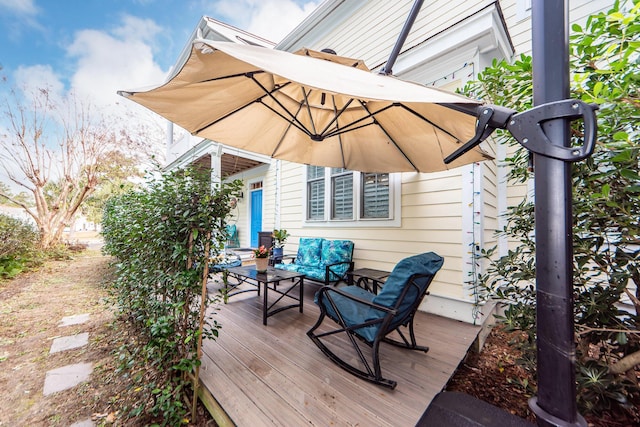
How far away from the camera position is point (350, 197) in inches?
172

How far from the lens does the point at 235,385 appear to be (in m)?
1.76

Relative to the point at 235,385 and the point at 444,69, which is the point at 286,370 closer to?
the point at 235,385

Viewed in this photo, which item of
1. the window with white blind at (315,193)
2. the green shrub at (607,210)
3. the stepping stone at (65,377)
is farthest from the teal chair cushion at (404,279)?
the window with white blind at (315,193)

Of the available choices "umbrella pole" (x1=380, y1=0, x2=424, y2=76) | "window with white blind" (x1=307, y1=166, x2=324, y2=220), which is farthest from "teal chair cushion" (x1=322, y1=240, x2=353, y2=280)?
"umbrella pole" (x1=380, y1=0, x2=424, y2=76)

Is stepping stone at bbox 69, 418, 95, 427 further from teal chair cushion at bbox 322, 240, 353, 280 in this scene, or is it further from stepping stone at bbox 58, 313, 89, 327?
teal chair cushion at bbox 322, 240, 353, 280

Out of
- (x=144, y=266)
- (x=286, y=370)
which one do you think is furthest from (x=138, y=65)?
(x=286, y=370)

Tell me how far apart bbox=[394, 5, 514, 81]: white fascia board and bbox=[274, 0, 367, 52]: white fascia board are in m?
2.69

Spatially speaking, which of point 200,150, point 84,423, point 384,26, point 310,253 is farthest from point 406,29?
point 200,150

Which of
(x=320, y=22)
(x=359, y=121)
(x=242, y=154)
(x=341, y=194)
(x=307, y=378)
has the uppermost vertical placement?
(x=320, y=22)

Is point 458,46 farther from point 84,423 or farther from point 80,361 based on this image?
point 80,361

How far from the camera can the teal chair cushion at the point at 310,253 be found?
433cm

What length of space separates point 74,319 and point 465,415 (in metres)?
5.14

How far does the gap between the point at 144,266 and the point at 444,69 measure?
416cm

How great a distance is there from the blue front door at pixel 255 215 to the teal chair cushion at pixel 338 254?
3.79 metres
